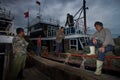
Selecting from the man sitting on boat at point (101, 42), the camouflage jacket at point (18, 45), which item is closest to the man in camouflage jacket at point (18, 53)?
the camouflage jacket at point (18, 45)

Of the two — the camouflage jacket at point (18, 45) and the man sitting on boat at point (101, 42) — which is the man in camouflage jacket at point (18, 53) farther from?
the man sitting on boat at point (101, 42)

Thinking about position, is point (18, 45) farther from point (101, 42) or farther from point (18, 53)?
point (101, 42)

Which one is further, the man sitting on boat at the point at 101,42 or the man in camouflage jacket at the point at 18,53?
the man in camouflage jacket at the point at 18,53

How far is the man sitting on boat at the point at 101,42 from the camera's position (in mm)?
3160

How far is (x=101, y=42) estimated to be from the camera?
3.44 meters

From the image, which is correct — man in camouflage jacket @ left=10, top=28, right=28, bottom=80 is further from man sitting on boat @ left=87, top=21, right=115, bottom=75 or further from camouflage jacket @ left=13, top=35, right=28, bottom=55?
man sitting on boat @ left=87, top=21, right=115, bottom=75

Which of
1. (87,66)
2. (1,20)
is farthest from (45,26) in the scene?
(87,66)

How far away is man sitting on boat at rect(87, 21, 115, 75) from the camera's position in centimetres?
316

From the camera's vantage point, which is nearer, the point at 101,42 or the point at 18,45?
the point at 101,42

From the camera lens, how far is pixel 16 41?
166 inches

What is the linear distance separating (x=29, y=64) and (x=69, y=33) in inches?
297

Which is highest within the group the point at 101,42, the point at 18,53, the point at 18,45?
the point at 101,42

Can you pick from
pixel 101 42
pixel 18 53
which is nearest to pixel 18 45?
pixel 18 53

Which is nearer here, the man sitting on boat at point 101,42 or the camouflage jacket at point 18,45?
the man sitting on boat at point 101,42
